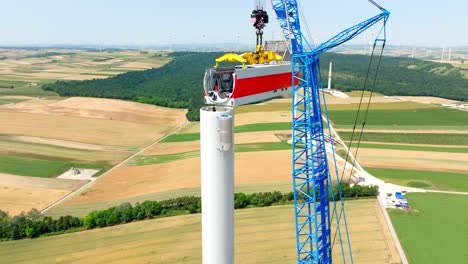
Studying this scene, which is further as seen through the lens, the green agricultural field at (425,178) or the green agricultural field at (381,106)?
the green agricultural field at (381,106)

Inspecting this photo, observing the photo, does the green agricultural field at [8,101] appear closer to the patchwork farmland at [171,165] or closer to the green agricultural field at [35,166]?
the patchwork farmland at [171,165]

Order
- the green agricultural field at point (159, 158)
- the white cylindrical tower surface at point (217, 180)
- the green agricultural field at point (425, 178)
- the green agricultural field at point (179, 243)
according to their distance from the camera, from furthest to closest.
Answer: the green agricultural field at point (159, 158), the green agricultural field at point (425, 178), the green agricultural field at point (179, 243), the white cylindrical tower surface at point (217, 180)

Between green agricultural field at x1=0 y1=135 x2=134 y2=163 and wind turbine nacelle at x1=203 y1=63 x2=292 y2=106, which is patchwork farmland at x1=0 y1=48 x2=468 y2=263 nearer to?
green agricultural field at x1=0 y1=135 x2=134 y2=163

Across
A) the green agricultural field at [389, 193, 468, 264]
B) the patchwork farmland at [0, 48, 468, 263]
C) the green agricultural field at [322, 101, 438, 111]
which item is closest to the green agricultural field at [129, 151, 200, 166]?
the patchwork farmland at [0, 48, 468, 263]

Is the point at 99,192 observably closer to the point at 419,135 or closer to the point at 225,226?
the point at 225,226

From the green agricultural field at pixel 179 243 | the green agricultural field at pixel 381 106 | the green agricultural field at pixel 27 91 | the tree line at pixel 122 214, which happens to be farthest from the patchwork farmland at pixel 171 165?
the green agricultural field at pixel 27 91

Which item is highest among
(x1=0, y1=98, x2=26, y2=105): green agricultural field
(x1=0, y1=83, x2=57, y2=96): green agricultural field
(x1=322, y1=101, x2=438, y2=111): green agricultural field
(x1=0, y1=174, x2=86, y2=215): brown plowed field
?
Answer: (x1=0, y1=83, x2=57, y2=96): green agricultural field

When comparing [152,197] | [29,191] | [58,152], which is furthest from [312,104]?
[58,152]
